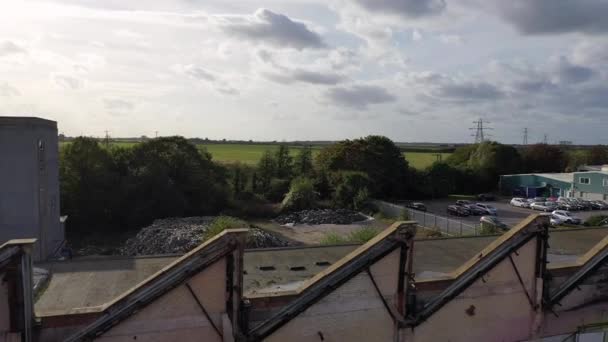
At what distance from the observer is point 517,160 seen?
66.1 m

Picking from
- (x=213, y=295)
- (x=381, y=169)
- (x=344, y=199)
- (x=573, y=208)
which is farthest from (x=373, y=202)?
(x=213, y=295)

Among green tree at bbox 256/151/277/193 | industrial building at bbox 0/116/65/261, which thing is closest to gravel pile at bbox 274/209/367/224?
green tree at bbox 256/151/277/193

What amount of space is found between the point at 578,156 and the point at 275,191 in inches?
2260

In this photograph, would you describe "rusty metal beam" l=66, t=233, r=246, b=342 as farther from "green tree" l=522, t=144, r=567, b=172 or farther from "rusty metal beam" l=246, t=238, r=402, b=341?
"green tree" l=522, t=144, r=567, b=172

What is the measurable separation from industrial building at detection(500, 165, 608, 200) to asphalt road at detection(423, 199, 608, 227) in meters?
5.03

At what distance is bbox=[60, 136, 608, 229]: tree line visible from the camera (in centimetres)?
3756

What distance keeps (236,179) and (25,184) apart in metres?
34.4

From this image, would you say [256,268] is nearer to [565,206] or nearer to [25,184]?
[25,184]

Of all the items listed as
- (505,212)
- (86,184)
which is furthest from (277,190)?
(505,212)

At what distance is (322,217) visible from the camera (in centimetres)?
3988

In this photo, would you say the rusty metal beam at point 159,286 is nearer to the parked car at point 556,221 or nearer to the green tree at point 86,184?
the green tree at point 86,184

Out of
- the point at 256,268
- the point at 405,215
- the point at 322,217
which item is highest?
the point at 256,268

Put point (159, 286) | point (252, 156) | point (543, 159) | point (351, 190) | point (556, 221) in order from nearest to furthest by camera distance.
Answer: point (159, 286)
point (556, 221)
point (351, 190)
point (543, 159)
point (252, 156)

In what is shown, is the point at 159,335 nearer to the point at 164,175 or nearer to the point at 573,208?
the point at 164,175
